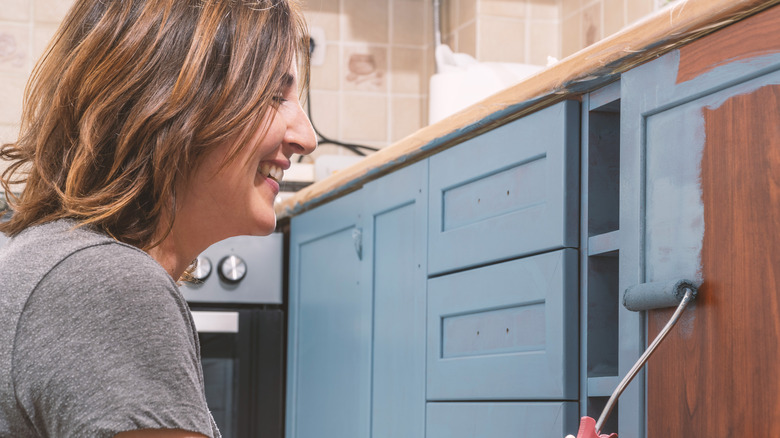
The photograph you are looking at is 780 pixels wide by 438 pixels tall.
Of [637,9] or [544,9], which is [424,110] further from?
[637,9]

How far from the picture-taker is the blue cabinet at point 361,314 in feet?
5.18

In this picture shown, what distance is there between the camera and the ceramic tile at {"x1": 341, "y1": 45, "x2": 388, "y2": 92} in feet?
9.33

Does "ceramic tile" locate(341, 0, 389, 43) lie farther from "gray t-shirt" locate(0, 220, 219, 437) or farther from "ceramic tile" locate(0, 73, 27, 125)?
"gray t-shirt" locate(0, 220, 219, 437)

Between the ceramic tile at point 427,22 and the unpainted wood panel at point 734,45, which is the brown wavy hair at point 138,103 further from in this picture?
the ceramic tile at point 427,22

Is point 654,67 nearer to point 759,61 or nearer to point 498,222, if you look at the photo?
point 759,61

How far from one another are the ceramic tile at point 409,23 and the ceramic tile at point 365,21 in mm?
29

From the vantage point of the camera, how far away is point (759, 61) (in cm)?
89

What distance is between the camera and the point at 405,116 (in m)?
2.86

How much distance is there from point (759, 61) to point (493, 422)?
0.60m

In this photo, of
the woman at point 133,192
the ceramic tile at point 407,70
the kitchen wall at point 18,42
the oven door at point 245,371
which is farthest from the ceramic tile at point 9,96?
the woman at point 133,192

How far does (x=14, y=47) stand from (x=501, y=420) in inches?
77.5

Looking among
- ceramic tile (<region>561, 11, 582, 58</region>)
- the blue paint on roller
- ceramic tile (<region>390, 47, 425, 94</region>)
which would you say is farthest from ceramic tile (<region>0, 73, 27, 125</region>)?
the blue paint on roller

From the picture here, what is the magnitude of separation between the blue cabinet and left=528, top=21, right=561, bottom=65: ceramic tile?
0.80 meters

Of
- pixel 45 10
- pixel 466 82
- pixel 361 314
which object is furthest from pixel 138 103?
pixel 45 10
